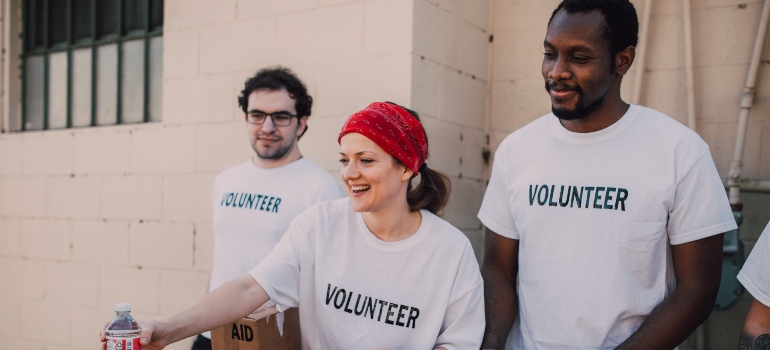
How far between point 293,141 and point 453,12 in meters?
1.12

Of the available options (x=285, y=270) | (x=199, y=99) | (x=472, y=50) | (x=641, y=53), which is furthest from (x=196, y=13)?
(x=641, y=53)

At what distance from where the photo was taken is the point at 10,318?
16.8 feet

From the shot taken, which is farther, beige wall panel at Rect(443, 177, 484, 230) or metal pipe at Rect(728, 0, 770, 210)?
beige wall panel at Rect(443, 177, 484, 230)

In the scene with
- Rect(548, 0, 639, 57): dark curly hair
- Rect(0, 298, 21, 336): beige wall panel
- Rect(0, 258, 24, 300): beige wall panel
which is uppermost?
Rect(548, 0, 639, 57): dark curly hair

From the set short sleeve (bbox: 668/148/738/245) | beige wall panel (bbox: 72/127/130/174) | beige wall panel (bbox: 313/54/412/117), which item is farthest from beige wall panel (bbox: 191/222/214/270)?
short sleeve (bbox: 668/148/738/245)

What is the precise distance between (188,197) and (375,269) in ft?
7.53

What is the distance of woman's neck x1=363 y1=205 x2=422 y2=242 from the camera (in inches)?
90.7

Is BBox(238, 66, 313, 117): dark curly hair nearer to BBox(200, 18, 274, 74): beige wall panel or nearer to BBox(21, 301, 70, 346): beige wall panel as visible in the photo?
BBox(200, 18, 274, 74): beige wall panel

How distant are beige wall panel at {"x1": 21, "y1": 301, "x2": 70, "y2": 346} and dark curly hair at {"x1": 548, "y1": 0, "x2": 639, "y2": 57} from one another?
4.11 metres

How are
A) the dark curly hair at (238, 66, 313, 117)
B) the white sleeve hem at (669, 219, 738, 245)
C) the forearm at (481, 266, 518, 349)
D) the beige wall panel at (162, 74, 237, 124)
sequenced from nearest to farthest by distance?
the white sleeve hem at (669, 219, 738, 245) → the forearm at (481, 266, 518, 349) → the dark curly hair at (238, 66, 313, 117) → the beige wall panel at (162, 74, 237, 124)

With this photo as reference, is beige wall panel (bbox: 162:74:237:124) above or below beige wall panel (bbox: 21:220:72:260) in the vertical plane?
above

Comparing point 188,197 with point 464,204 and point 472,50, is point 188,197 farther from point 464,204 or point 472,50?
point 472,50

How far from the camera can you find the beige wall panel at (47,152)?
485 cm

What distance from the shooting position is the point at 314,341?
233 centimetres
